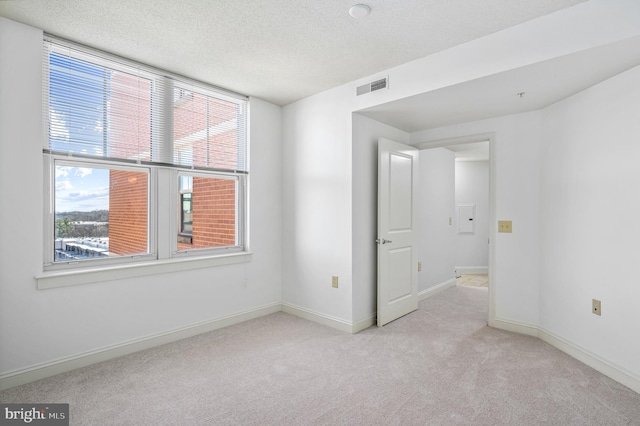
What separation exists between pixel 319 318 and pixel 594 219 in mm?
2653

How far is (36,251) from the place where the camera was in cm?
235

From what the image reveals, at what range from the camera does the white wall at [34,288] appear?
223 centimetres

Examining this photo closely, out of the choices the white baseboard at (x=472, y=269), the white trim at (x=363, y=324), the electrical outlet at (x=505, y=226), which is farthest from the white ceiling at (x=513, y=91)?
the white baseboard at (x=472, y=269)

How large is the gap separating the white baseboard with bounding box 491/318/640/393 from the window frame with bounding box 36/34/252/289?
288 centimetres

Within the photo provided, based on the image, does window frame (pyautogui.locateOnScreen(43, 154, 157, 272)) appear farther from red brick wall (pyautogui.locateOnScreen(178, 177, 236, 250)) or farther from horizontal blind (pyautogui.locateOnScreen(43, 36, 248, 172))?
red brick wall (pyautogui.locateOnScreen(178, 177, 236, 250))

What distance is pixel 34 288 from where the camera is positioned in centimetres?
234

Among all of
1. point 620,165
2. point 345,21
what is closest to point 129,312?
point 345,21

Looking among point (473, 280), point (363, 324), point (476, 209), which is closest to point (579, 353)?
point (363, 324)

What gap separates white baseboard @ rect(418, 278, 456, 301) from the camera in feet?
14.7

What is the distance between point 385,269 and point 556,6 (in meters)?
2.52

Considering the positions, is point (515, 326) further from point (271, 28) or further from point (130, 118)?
point (130, 118)

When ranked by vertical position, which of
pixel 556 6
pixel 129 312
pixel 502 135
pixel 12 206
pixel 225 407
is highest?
pixel 556 6

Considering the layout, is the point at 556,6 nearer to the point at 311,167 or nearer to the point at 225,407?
the point at 311,167

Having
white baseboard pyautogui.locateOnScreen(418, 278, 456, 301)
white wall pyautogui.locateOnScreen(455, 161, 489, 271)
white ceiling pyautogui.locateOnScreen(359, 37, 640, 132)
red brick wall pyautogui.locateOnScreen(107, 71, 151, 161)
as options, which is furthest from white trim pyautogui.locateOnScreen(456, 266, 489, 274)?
red brick wall pyautogui.locateOnScreen(107, 71, 151, 161)
